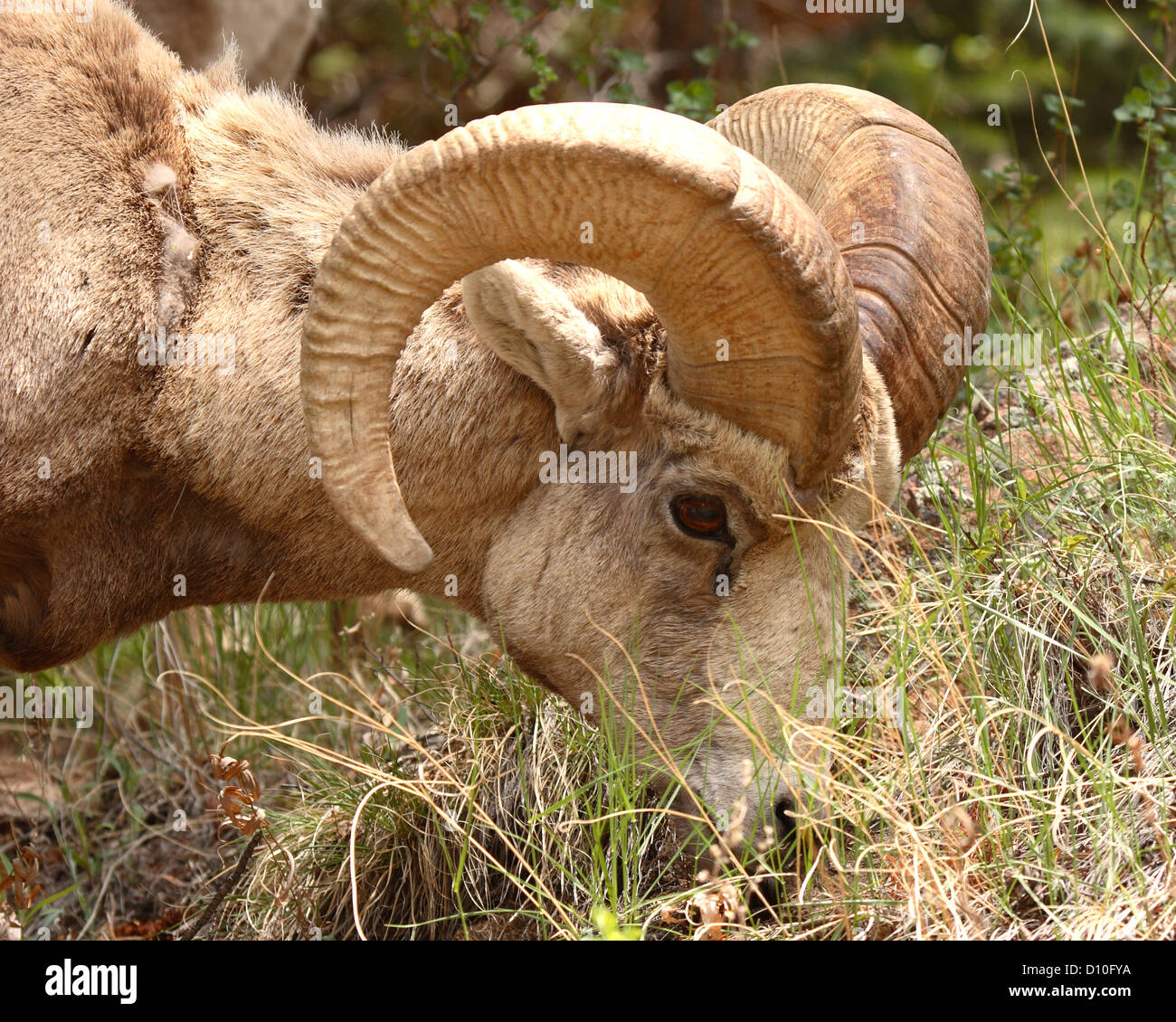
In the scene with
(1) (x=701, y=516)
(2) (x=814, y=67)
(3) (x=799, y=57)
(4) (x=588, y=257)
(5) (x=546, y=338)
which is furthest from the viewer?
(3) (x=799, y=57)

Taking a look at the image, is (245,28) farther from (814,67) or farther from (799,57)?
(799,57)

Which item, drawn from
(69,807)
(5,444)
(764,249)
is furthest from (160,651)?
(764,249)

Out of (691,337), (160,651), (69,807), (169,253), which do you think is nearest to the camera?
(691,337)

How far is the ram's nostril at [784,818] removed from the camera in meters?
4.13

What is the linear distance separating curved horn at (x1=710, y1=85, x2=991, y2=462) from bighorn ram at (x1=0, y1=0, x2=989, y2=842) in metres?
0.01

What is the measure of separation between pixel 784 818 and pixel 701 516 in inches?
40.7

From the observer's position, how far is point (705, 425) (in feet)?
13.9

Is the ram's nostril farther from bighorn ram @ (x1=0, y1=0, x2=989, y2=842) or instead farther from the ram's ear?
the ram's ear

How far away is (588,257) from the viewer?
3945mm

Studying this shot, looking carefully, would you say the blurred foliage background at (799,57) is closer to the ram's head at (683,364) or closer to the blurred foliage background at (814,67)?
the blurred foliage background at (814,67)

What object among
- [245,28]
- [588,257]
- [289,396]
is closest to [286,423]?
[289,396]

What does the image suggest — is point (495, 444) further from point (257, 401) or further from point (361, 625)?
point (361, 625)

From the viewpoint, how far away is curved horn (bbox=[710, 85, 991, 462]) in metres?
4.45
